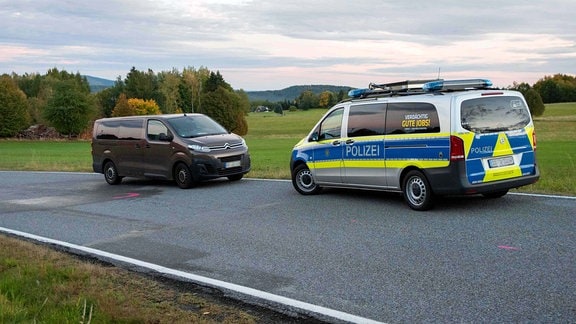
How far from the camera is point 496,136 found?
29.7 ft

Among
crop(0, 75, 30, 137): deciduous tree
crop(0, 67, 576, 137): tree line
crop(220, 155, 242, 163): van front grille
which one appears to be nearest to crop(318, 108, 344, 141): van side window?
crop(220, 155, 242, 163): van front grille

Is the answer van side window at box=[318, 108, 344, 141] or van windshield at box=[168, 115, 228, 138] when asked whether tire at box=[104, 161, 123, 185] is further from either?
van side window at box=[318, 108, 344, 141]

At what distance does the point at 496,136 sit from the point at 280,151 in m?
36.1

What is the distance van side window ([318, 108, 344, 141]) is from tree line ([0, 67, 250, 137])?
3181 inches

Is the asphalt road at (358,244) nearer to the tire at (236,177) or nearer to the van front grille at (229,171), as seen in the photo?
the van front grille at (229,171)

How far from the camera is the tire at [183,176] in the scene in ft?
46.1

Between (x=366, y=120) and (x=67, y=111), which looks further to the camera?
(x=67, y=111)

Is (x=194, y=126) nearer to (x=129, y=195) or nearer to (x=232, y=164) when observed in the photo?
(x=232, y=164)

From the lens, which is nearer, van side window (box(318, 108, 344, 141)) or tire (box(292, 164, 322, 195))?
van side window (box(318, 108, 344, 141))

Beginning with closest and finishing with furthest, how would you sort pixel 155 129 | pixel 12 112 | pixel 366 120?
pixel 366 120, pixel 155 129, pixel 12 112

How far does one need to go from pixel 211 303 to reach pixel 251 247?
221 cm

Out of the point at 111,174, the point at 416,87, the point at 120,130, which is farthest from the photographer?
the point at 111,174

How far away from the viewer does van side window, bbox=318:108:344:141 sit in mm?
11039

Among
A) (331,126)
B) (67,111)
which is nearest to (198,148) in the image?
(331,126)
